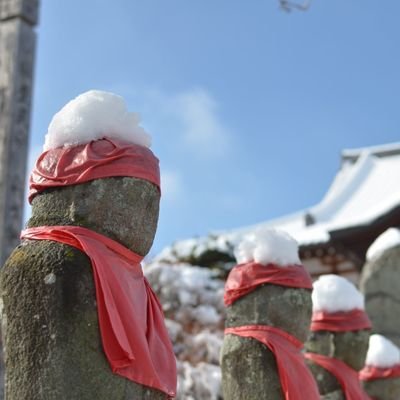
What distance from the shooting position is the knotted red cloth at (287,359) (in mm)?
2783

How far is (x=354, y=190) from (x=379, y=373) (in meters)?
9.61

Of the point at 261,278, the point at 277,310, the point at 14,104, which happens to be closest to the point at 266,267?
the point at 261,278

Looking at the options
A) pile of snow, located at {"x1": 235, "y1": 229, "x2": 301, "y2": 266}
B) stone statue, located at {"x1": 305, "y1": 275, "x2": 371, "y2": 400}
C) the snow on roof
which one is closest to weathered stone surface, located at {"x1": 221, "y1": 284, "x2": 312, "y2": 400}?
pile of snow, located at {"x1": 235, "y1": 229, "x2": 301, "y2": 266}

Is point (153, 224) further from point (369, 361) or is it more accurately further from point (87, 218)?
point (369, 361)

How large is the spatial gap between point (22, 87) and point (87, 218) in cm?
427

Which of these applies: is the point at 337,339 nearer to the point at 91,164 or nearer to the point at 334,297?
the point at 334,297

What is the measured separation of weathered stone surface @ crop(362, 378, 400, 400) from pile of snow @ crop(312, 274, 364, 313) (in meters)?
Result: 0.62

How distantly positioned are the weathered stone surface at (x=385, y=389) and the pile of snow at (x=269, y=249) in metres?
1.38

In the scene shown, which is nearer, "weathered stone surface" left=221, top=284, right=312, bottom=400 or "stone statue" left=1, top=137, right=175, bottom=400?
"stone statue" left=1, top=137, right=175, bottom=400

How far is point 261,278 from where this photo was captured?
3.04 metres

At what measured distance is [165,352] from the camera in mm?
2109

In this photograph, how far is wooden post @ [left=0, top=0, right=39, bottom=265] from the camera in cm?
580

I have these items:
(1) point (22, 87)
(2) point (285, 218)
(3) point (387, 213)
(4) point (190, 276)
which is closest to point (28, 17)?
(1) point (22, 87)

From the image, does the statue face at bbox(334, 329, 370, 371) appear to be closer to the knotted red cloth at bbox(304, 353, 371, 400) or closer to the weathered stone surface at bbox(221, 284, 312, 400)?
the knotted red cloth at bbox(304, 353, 371, 400)
